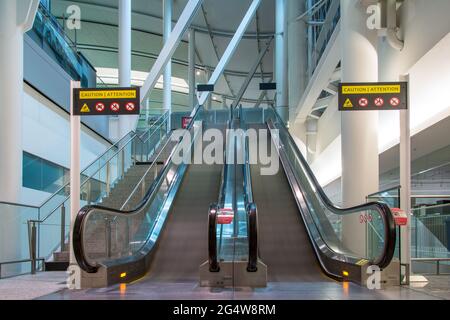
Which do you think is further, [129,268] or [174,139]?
[174,139]

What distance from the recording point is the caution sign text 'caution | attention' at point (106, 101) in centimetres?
768

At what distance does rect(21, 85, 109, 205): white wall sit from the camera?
14.3 metres

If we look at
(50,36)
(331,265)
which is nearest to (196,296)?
(331,265)

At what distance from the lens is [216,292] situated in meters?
7.09

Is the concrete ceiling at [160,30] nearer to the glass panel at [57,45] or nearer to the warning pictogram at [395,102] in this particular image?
the glass panel at [57,45]

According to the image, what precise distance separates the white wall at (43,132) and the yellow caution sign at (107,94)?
6965 mm

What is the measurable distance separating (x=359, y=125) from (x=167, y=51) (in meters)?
7.99

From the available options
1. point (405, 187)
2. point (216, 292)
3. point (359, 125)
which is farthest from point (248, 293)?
point (359, 125)

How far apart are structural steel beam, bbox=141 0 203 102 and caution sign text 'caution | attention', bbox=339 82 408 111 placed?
939 cm

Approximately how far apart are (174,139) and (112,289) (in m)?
11.9

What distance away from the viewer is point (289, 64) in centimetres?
2648

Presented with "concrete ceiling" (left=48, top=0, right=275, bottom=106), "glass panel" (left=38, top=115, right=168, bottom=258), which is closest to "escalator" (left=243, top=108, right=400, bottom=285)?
"glass panel" (left=38, top=115, right=168, bottom=258)

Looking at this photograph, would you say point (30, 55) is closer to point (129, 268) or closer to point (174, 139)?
point (174, 139)

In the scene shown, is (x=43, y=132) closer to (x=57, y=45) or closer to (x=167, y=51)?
(x=57, y=45)
